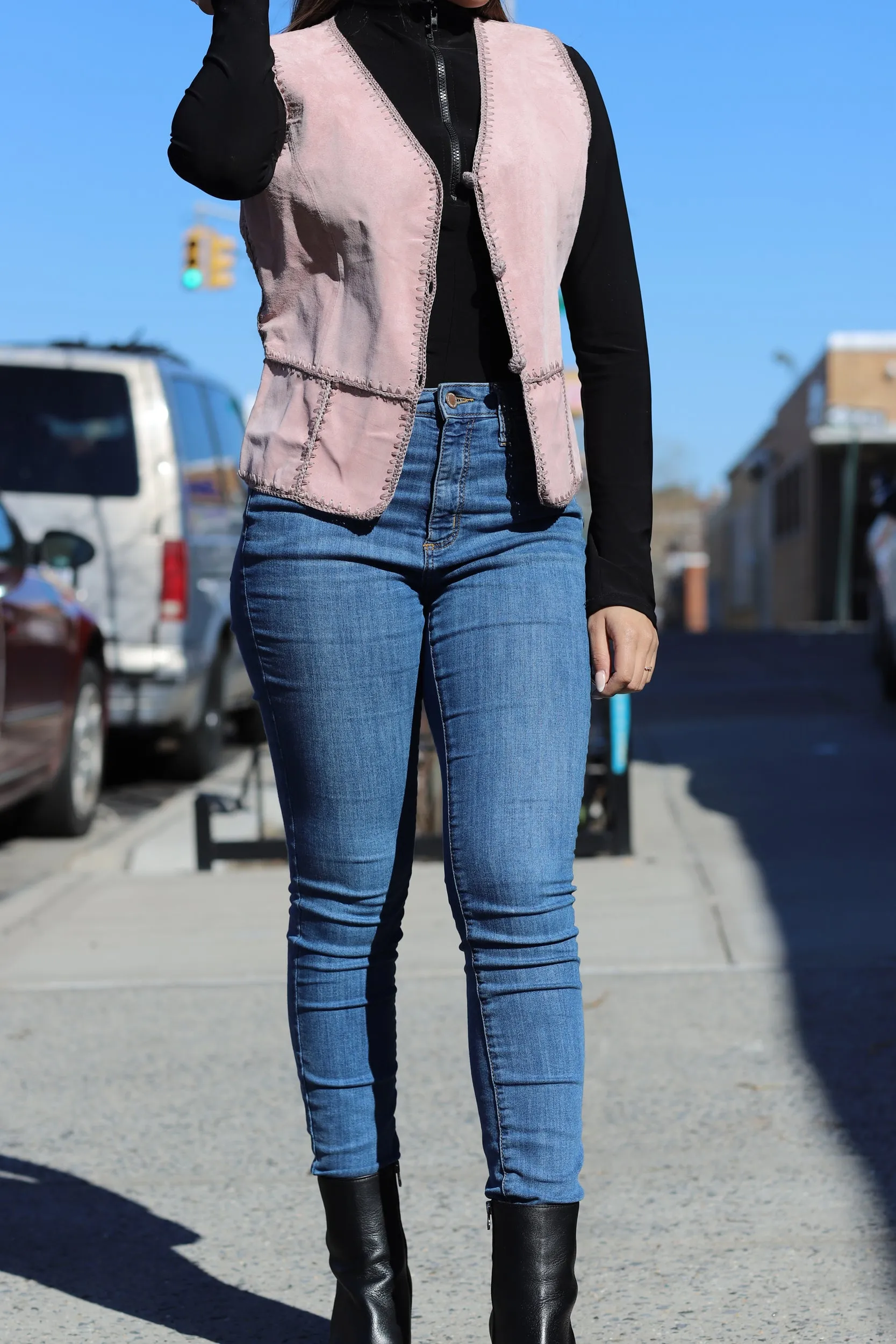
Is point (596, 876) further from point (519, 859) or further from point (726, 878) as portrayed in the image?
point (519, 859)

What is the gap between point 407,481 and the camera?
2.27 m

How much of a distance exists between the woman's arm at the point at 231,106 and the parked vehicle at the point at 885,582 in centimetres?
1075

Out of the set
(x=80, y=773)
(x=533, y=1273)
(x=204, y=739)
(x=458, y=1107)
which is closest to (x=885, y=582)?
(x=204, y=739)

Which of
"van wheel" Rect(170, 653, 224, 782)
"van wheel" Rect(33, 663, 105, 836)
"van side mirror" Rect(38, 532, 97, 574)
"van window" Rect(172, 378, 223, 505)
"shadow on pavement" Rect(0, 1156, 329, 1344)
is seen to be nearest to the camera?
"shadow on pavement" Rect(0, 1156, 329, 1344)

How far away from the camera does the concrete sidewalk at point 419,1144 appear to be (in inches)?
111

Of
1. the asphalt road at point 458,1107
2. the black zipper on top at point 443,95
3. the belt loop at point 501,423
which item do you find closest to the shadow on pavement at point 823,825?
the asphalt road at point 458,1107

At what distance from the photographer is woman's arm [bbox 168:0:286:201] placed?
2.16m

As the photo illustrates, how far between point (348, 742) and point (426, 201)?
68cm

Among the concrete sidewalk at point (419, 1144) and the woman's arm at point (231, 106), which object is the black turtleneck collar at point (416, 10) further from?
the concrete sidewalk at point (419, 1144)

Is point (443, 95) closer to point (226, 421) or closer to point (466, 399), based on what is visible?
point (466, 399)

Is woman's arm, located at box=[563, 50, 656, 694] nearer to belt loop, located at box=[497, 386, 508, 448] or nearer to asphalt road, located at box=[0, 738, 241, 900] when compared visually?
belt loop, located at box=[497, 386, 508, 448]

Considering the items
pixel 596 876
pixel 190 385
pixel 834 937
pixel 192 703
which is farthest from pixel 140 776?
pixel 834 937

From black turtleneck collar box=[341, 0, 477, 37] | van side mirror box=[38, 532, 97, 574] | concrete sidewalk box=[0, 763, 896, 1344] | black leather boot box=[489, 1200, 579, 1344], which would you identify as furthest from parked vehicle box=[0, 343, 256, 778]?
black leather boot box=[489, 1200, 579, 1344]

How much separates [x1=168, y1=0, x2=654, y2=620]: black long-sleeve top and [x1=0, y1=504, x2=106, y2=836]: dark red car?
4.79 meters
